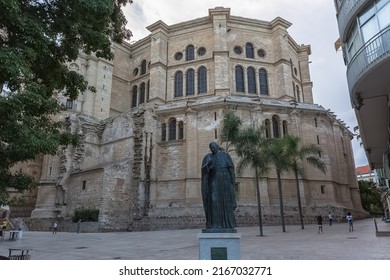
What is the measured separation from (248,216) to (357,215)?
12.0 m

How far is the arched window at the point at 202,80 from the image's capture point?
1324 inches

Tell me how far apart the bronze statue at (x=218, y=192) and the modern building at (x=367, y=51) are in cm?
488

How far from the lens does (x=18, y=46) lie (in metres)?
6.42

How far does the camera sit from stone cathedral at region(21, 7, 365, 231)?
23891mm

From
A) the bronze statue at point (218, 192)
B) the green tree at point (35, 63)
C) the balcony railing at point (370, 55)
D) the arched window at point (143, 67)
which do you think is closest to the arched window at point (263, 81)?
the arched window at point (143, 67)

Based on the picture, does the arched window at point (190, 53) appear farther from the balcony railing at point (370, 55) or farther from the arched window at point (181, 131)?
the balcony railing at point (370, 55)

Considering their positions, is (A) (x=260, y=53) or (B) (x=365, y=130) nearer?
(B) (x=365, y=130)

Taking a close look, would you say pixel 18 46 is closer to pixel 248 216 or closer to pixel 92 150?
pixel 248 216

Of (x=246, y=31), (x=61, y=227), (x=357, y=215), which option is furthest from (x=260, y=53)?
(x=61, y=227)

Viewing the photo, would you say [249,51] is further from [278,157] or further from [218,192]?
[218,192]

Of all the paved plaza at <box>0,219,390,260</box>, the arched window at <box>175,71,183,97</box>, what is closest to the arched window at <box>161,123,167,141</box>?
the arched window at <box>175,71,183,97</box>

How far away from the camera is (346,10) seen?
9344mm

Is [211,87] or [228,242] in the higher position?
[211,87]

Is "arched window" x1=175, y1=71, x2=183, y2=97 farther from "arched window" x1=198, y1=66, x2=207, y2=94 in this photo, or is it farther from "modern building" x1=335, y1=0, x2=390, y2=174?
"modern building" x1=335, y1=0, x2=390, y2=174
